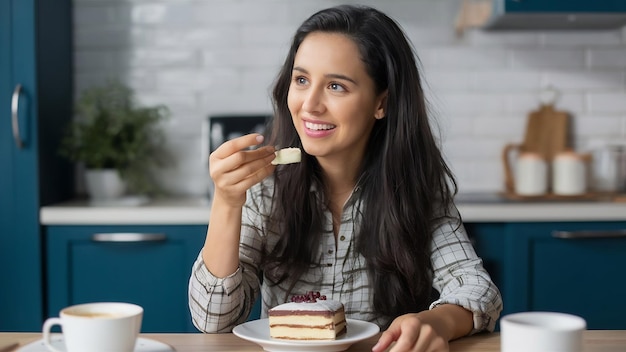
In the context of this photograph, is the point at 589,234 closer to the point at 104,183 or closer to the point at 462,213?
the point at 462,213

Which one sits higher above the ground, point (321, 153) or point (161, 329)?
point (321, 153)

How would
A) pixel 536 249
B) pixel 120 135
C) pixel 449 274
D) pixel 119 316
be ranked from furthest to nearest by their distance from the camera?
pixel 120 135 → pixel 536 249 → pixel 449 274 → pixel 119 316

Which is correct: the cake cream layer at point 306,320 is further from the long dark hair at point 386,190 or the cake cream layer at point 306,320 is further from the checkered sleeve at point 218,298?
the long dark hair at point 386,190

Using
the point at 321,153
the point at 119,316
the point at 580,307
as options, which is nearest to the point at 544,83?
the point at 580,307

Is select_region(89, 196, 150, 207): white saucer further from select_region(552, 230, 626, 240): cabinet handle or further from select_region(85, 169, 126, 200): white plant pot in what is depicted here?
select_region(552, 230, 626, 240): cabinet handle

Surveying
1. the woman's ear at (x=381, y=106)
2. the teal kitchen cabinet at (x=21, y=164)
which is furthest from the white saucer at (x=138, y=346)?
the teal kitchen cabinet at (x=21, y=164)


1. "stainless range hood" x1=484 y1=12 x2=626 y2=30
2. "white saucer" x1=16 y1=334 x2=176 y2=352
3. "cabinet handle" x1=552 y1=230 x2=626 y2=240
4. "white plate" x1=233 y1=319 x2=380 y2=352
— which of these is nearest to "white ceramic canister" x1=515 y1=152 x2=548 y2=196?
"cabinet handle" x1=552 y1=230 x2=626 y2=240

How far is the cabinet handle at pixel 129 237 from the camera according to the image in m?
3.08

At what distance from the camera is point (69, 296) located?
315cm

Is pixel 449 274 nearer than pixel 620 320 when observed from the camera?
Yes

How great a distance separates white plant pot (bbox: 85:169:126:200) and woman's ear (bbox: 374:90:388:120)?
1642 mm

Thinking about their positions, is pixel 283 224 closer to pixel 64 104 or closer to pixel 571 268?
pixel 571 268

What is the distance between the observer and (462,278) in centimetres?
181

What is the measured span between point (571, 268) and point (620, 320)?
28cm
